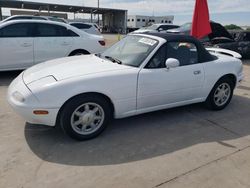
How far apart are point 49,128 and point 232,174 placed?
2.57 m

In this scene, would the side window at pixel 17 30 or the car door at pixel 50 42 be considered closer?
the side window at pixel 17 30

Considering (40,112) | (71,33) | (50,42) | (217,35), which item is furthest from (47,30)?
(217,35)

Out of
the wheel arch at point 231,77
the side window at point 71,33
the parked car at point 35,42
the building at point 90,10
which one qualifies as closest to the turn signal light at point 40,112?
the wheel arch at point 231,77

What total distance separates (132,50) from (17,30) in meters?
3.90

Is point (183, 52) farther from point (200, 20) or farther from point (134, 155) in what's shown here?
point (200, 20)

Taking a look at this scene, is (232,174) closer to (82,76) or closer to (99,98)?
(99,98)

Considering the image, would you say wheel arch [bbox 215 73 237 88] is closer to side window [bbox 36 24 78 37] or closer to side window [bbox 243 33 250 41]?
side window [bbox 36 24 78 37]

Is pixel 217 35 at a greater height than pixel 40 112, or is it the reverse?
pixel 217 35

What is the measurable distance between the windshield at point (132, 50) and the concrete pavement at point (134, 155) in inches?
40.5

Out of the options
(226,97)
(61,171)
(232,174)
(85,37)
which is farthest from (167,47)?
(85,37)

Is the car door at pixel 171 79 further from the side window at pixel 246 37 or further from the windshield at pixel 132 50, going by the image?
the side window at pixel 246 37

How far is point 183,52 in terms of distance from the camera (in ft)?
14.0

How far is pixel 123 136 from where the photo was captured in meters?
3.67

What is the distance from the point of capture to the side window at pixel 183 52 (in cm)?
407
